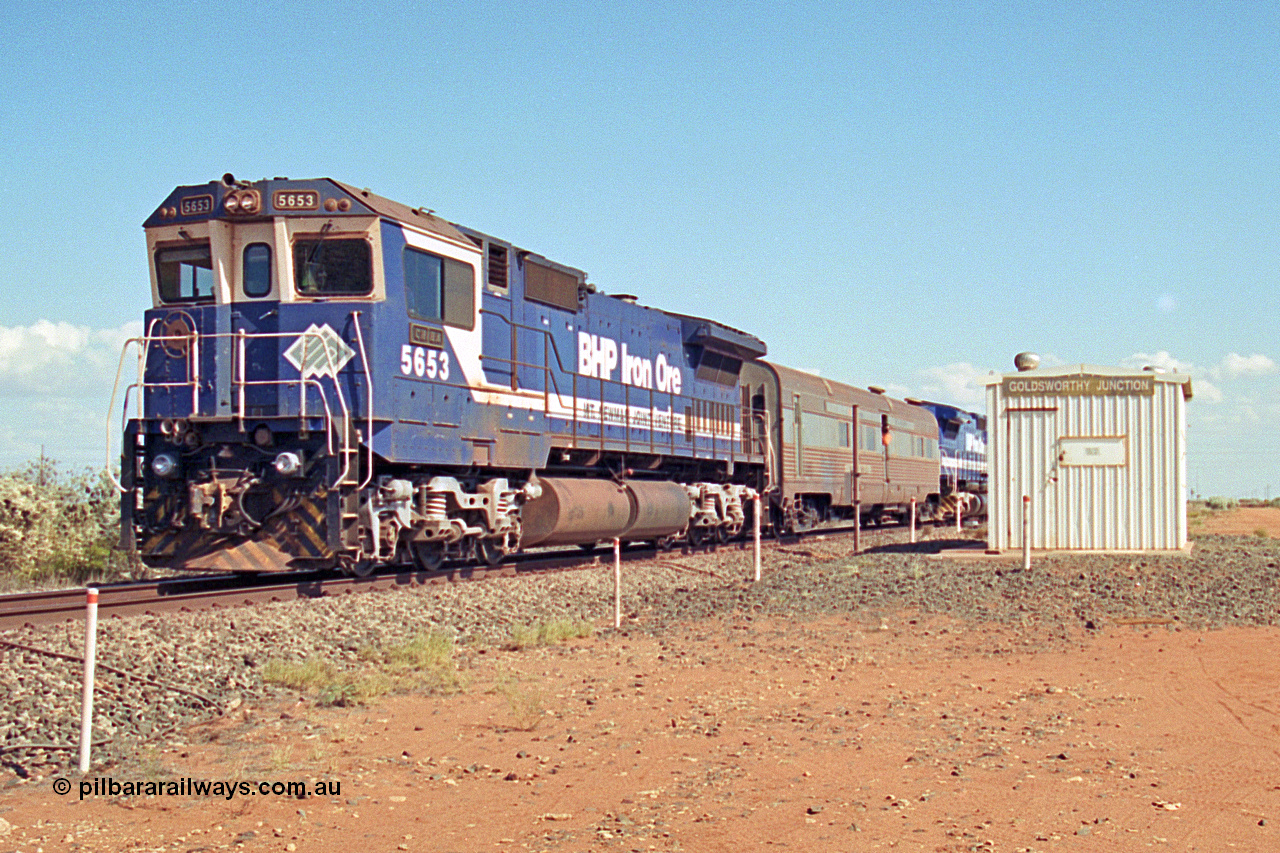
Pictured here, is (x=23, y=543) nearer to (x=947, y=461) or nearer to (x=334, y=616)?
(x=334, y=616)

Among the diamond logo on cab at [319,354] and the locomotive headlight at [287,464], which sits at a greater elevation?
the diamond logo on cab at [319,354]

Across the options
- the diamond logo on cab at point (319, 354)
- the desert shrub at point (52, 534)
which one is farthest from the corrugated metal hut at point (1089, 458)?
the desert shrub at point (52, 534)

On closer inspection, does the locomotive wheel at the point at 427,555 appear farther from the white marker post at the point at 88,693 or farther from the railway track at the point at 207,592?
the white marker post at the point at 88,693

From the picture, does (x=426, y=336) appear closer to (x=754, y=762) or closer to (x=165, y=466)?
(x=165, y=466)

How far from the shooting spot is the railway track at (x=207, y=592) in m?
11.1

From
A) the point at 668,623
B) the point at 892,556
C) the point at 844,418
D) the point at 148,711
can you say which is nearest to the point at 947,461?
the point at 844,418

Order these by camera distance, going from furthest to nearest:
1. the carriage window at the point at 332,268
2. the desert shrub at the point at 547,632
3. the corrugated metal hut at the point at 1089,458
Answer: the corrugated metal hut at the point at 1089,458 → the carriage window at the point at 332,268 → the desert shrub at the point at 547,632

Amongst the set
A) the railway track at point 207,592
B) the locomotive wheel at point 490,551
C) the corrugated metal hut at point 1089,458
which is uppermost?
the corrugated metal hut at point 1089,458

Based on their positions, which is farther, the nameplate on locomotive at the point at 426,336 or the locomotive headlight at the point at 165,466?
the nameplate on locomotive at the point at 426,336

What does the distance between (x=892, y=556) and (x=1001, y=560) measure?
1893mm

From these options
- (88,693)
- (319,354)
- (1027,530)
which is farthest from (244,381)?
(1027,530)

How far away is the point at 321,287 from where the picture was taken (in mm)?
13398

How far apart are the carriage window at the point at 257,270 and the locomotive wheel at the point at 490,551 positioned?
15.6 feet

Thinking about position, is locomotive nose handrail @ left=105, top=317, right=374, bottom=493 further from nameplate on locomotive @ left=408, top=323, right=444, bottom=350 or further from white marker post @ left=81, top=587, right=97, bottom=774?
white marker post @ left=81, top=587, right=97, bottom=774
